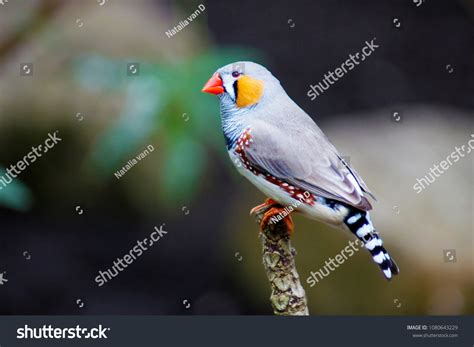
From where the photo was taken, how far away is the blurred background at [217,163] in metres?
5.47

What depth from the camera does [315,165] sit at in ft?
15.4

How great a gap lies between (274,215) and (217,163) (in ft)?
3.27

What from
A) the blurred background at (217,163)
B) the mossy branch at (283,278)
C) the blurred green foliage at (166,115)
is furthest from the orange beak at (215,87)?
the mossy branch at (283,278)

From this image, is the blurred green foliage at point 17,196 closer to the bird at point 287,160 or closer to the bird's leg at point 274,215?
the bird at point 287,160

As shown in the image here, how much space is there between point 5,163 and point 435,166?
270 centimetres

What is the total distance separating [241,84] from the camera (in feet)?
15.9

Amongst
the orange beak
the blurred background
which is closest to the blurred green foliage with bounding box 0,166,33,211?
the blurred background

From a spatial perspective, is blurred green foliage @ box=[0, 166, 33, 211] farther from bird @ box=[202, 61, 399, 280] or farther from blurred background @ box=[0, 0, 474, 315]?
bird @ box=[202, 61, 399, 280]

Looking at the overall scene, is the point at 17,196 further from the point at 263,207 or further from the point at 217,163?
the point at 263,207

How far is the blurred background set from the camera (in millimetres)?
5469

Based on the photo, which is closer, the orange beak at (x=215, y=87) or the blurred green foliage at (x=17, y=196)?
the orange beak at (x=215, y=87)

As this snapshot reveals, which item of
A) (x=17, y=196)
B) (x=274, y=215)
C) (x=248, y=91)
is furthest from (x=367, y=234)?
(x=17, y=196)

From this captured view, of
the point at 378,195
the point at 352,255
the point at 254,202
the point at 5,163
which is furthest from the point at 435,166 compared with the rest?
the point at 5,163

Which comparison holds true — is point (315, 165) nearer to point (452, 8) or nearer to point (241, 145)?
point (241, 145)
